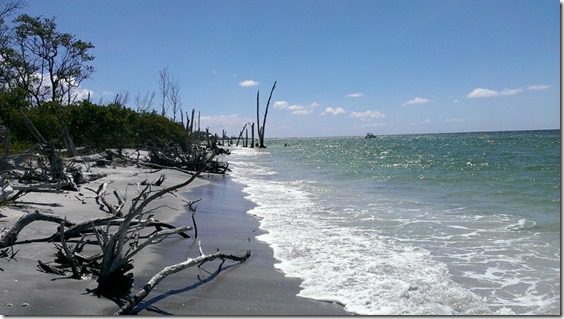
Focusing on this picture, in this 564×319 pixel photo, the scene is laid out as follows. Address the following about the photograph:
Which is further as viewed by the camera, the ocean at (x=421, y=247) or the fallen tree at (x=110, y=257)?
the ocean at (x=421, y=247)

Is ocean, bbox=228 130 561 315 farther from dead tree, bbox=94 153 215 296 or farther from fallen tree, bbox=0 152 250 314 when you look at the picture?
dead tree, bbox=94 153 215 296

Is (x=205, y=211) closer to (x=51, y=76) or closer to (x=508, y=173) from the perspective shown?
(x=508, y=173)

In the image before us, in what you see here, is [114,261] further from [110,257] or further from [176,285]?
[176,285]

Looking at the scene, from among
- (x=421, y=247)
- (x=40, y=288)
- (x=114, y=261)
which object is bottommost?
(x=421, y=247)

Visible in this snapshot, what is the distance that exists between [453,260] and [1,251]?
552 centimetres

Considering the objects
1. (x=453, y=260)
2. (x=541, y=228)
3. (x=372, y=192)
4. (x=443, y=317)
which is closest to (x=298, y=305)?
(x=443, y=317)

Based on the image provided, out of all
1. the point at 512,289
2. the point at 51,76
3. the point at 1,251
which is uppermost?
the point at 51,76

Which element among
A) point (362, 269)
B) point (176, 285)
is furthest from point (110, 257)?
point (362, 269)

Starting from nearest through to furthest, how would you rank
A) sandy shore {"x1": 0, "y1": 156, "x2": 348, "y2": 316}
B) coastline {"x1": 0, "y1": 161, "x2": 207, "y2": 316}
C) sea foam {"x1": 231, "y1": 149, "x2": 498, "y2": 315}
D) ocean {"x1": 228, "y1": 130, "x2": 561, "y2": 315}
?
coastline {"x1": 0, "y1": 161, "x2": 207, "y2": 316}
sandy shore {"x1": 0, "y1": 156, "x2": 348, "y2": 316}
sea foam {"x1": 231, "y1": 149, "x2": 498, "y2": 315}
ocean {"x1": 228, "y1": 130, "x2": 561, "y2": 315}

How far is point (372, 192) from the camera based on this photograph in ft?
49.0

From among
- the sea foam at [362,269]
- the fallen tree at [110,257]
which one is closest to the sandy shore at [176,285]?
the fallen tree at [110,257]

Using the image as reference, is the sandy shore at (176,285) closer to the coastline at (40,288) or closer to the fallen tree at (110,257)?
the coastline at (40,288)

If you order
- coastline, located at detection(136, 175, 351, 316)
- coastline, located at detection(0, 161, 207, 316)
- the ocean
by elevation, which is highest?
coastline, located at detection(0, 161, 207, 316)

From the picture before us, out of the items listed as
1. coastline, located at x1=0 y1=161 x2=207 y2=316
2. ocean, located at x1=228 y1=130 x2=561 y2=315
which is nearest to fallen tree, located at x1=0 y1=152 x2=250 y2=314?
coastline, located at x1=0 y1=161 x2=207 y2=316
